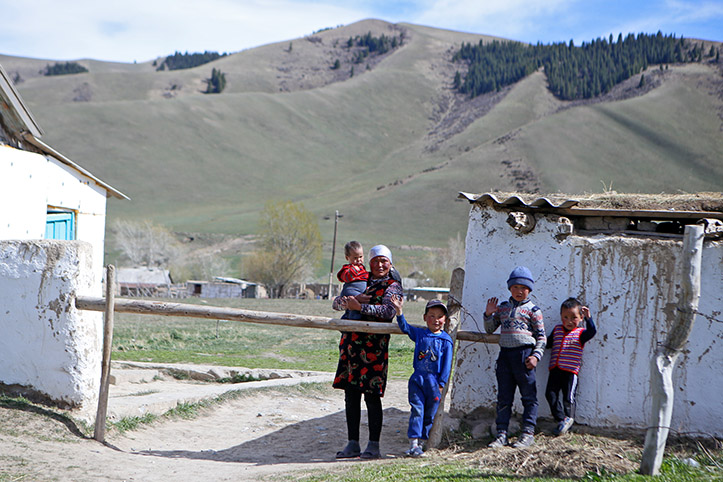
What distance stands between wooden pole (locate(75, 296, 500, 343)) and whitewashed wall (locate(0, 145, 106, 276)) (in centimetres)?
327

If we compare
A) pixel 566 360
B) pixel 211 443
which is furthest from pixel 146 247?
pixel 566 360

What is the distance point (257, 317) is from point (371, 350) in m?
1.20

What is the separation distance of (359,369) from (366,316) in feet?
1.62

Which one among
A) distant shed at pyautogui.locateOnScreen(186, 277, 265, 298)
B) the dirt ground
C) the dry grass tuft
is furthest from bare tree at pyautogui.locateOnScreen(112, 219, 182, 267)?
the dry grass tuft

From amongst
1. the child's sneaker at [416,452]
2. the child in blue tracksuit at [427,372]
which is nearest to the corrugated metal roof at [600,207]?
the child in blue tracksuit at [427,372]

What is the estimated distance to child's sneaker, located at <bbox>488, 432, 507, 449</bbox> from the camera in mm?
6078

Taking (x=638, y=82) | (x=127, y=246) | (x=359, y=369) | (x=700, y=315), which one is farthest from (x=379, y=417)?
(x=638, y=82)

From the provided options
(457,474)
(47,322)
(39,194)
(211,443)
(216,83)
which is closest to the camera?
(457,474)

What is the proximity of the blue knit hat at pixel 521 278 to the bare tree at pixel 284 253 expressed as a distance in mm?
50370

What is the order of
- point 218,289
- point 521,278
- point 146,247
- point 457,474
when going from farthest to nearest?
1. point 146,247
2. point 218,289
3. point 521,278
4. point 457,474

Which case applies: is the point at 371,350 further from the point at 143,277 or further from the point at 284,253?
the point at 284,253

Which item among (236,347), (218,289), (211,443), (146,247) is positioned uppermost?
(146,247)

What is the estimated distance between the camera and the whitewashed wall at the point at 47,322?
21.9 feet

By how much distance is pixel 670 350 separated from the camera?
5129 millimetres
